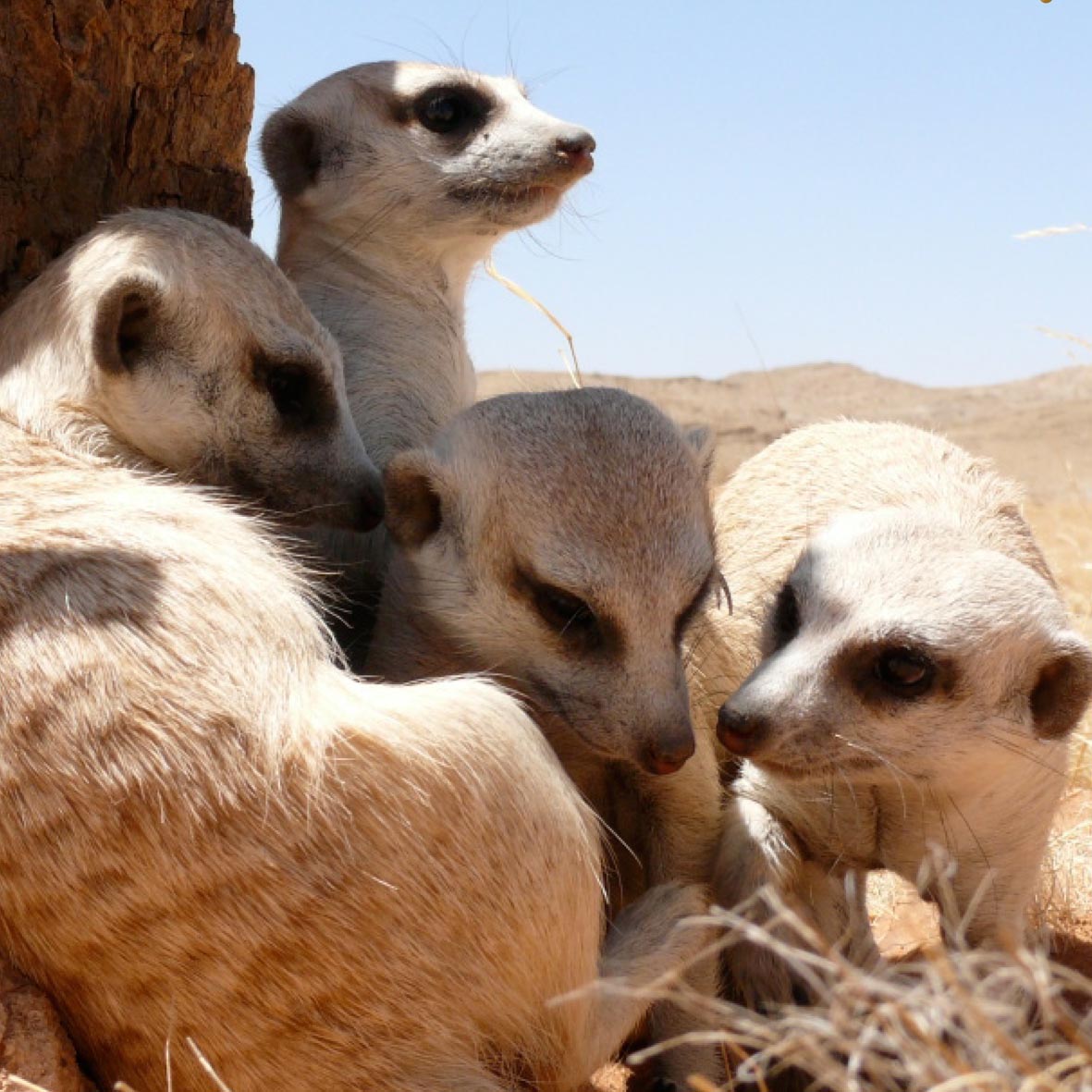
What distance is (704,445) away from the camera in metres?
3.90

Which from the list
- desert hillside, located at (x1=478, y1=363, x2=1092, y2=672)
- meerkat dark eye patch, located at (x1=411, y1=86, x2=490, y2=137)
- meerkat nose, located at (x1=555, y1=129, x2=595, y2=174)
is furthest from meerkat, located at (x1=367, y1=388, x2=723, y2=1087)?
desert hillside, located at (x1=478, y1=363, x2=1092, y2=672)

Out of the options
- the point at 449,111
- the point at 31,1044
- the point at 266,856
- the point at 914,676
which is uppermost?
the point at 449,111

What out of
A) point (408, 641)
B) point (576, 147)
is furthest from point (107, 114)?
point (408, 641)

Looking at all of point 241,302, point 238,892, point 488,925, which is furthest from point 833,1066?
point 241,302

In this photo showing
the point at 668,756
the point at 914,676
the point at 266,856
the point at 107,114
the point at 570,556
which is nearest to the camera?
the point at 266,856

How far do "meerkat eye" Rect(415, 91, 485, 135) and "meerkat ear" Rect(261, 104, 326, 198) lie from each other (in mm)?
352

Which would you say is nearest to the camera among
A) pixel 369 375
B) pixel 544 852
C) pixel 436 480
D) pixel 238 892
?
pixel 238 892

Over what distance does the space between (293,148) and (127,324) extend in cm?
153

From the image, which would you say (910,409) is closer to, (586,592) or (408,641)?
(408,641)

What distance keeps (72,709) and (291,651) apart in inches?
17.1

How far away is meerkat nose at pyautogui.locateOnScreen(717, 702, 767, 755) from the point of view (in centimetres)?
340

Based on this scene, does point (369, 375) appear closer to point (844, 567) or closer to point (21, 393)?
point (21, 393)

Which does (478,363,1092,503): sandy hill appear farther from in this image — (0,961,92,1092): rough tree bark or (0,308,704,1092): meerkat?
(0,961,92,1092): rough tree bark

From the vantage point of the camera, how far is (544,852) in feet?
9.29
